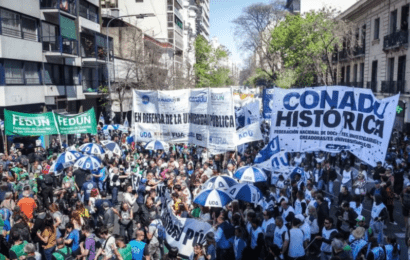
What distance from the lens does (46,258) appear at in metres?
7.67

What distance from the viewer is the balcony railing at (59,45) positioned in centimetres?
2609

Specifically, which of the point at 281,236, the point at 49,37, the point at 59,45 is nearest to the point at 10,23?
the point at 49,37

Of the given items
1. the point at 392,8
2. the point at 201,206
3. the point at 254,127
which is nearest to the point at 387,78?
the point at 392,8

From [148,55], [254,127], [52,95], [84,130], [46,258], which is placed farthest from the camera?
[148,55]

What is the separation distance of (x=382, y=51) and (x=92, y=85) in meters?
24.2

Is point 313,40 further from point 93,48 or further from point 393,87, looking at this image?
point 93,48

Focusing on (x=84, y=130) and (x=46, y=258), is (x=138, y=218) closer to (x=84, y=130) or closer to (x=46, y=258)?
(x=46, y=258)

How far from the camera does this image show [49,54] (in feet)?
84.3

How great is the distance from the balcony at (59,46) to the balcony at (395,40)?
2254 cm

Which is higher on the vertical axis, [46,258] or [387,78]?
[387,78]

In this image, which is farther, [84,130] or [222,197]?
[84,130]

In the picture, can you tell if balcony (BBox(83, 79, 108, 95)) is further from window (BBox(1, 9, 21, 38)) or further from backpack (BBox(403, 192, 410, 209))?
backpack (BBox(403, 192, 410, 209))

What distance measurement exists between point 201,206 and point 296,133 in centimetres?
293

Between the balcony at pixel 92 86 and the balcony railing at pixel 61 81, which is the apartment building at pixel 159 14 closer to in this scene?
the balcony at pixel 92 86
